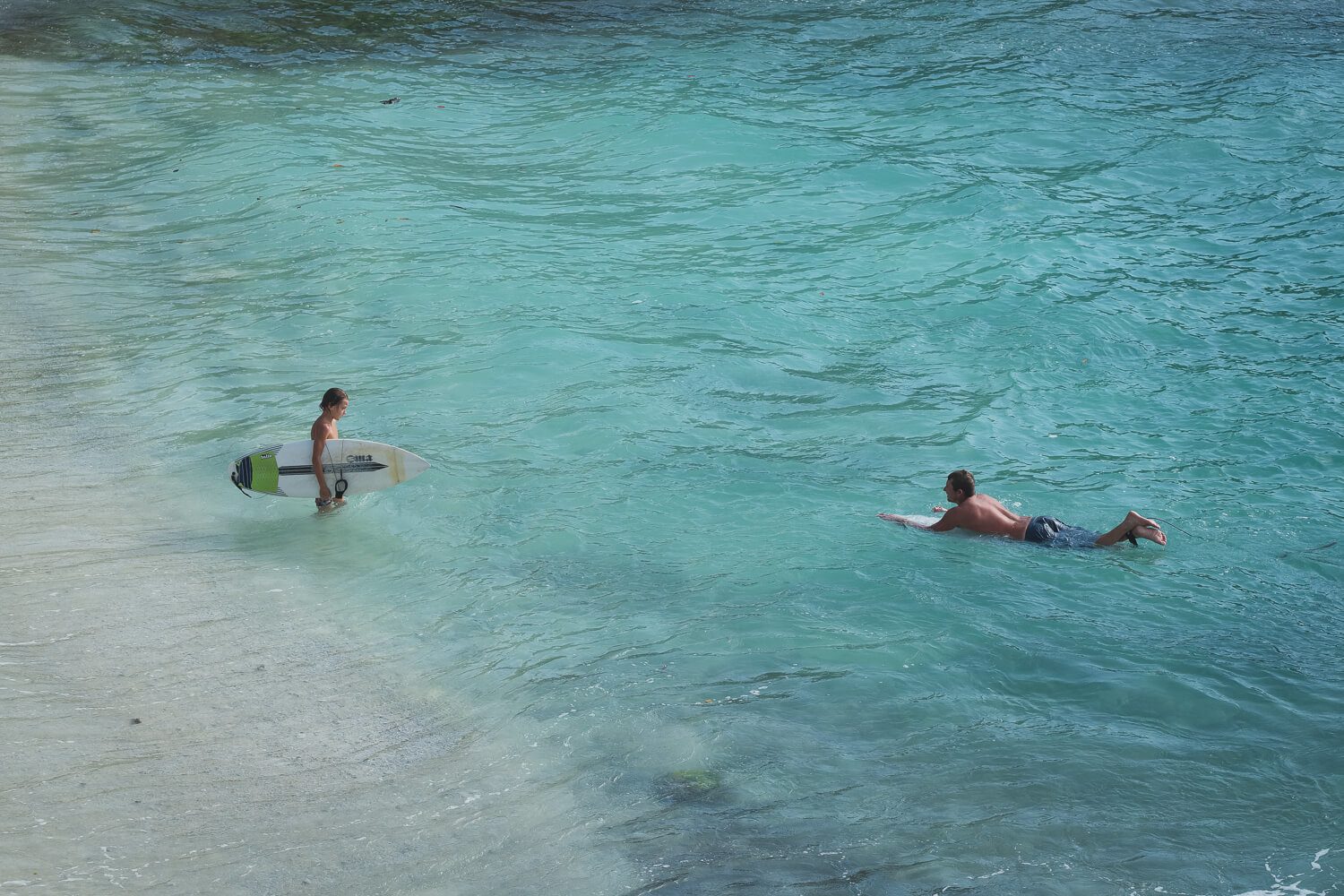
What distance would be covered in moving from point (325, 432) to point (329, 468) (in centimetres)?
29

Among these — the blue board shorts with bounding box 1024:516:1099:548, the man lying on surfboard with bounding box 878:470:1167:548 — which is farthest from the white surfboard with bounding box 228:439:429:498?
the blue board shorts with bounding box 1024:516:1099:548

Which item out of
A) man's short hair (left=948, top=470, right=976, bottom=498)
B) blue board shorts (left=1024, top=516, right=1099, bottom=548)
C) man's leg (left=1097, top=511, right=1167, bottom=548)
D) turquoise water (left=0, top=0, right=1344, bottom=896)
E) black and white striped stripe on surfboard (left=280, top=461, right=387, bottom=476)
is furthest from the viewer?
black and white striped stripe on surfboard (left=280, top=461, right=387, bottom=476)

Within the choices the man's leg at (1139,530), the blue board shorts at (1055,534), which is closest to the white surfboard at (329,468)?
the blue board shorts at (1055,534)

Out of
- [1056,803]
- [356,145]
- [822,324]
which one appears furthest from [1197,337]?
[356,145]

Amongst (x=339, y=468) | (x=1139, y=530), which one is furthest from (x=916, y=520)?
(x=339, y=468)

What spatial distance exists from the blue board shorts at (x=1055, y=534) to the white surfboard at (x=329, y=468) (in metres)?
4.75

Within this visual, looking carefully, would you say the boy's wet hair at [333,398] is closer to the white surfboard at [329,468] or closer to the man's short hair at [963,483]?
the white surfboard at [329,468]

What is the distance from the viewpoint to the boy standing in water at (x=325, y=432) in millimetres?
9664

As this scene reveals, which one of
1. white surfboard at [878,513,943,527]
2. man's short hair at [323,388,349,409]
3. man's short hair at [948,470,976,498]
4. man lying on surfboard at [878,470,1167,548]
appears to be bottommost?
white surfboard at [878,513,943,527]

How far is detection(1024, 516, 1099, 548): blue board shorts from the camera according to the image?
9531 mm

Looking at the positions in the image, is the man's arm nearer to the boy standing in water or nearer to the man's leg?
the boy standing in water

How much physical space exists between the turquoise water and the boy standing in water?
296 mm

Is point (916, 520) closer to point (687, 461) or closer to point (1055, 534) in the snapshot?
point (1055, 534)

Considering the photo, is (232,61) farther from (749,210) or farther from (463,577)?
(463,577)
